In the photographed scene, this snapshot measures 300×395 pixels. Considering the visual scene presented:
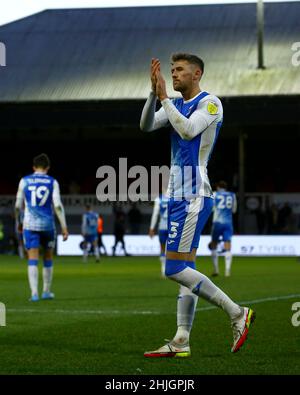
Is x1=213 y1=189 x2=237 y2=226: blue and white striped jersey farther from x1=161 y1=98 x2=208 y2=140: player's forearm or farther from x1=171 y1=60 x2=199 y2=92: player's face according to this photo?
x1=161 y1=98 x2=208 y2=140: player's forearm

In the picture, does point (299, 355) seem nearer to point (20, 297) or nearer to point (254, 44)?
point (20, 297)

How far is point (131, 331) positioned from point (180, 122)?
3506 millimetres

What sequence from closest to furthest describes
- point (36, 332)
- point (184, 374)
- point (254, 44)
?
point (184, 374)
point (36, 332)
point (254, 44)

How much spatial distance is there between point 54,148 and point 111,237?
38.3ft

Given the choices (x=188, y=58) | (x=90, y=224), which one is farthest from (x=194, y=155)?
(x=90, y=224)

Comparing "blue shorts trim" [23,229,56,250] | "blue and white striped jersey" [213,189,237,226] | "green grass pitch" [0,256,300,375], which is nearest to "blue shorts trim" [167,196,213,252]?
"green grass pitch" [0,256,300,375]

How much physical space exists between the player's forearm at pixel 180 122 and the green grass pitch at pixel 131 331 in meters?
1.92

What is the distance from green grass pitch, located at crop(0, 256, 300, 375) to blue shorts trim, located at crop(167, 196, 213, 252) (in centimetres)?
98

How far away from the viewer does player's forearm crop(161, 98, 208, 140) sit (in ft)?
29.1

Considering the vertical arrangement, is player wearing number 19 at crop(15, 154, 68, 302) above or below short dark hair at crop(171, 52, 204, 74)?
below

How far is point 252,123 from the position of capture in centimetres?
4481

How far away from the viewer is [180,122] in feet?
29.1

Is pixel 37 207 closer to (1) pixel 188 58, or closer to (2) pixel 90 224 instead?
(1) pixel 188 58
